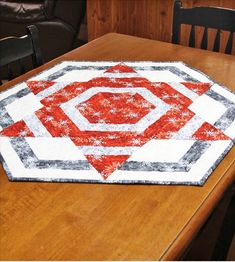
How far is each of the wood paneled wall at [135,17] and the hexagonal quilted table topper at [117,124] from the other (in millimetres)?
1223

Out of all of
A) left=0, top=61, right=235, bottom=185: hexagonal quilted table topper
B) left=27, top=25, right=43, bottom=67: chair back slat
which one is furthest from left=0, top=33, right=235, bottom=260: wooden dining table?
left=27, top=25, right=43, bottom=67: chair back slat

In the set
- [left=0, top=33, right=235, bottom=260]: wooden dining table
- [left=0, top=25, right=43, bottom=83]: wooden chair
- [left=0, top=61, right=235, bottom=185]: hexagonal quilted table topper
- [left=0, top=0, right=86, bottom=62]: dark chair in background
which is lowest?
[left=0, top=0, right=86, bottom=62]: dark chair in background

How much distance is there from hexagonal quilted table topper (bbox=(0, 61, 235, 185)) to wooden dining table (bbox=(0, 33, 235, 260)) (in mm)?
35

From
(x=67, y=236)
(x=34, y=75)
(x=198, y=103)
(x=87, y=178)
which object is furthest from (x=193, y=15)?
(x=67, y=236)

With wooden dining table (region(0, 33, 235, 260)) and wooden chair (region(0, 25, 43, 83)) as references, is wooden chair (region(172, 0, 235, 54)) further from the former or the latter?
wooden dining table (region(0, 33, 235, 260))

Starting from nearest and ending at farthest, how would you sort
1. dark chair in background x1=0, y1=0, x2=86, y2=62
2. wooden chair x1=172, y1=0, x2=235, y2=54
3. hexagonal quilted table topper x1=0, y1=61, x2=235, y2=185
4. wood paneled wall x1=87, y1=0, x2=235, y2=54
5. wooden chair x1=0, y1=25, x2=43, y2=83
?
hexagonal quilted table topper x1=0, y1=61, x2=235, y2=185, wooden chair x1=0, y1=25, x2=43, y2=83, wooden chair x1=172, y1=0, x2=235, y2=54, wood paneled wall x1=87, y1=0, x2=235, y2=54, dark chair in background x1=0, y1=0, x2=86, y2=62

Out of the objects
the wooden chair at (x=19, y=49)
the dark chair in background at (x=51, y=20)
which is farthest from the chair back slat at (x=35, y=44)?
the dark chair in background at (x=51, y=20)

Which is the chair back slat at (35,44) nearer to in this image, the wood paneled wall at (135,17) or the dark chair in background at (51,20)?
the wood paneled wall at (135,17)

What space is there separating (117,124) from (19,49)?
583 millimetres

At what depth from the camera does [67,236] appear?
34.6 inches

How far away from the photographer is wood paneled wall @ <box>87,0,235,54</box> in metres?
2.77

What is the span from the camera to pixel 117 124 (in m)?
1.27

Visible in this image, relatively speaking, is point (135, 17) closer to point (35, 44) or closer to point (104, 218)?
point (35, 44)

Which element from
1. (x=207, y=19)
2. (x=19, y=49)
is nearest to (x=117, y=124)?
(x=19, y=49)
